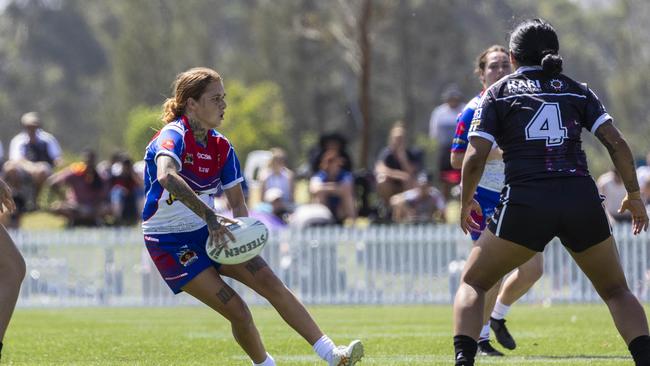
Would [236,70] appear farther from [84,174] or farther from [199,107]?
[199,107]

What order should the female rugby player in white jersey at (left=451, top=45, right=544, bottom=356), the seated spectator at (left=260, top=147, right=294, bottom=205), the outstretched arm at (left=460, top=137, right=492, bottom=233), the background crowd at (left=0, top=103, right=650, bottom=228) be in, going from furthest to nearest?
the seated spectator at (left=260, top=147, right=294, bottom=205) < the background crowd at (left=0, top=103, right=650, bottom=228) < the female rugby player in white jersey at (left=451, top=45, right=544, bottom=356) < the outstretched arm at (left=460, top=137, right=492, bottom=233)

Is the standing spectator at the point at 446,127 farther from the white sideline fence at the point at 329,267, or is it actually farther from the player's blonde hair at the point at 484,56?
the player's blonde hair at the point at 484,56

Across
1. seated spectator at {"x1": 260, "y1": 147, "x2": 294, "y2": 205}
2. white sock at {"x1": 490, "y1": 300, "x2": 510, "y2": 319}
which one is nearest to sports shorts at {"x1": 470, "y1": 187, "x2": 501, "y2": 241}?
white sock at {"x1": 490, "y1": 300, "x2": 510, "y2": 319}

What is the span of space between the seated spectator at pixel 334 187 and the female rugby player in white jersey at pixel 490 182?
10458 mm

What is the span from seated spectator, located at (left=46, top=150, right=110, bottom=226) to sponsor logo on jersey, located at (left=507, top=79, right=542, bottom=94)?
17.0 metres

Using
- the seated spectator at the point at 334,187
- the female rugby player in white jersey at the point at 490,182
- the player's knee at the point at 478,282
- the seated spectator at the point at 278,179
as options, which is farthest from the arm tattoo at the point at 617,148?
the seated spectator at the point at 278,179

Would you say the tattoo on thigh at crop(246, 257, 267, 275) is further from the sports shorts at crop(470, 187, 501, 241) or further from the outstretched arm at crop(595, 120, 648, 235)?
Result: the sports shorts at crop(470, 187, 501, 241)

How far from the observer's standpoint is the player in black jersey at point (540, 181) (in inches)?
293

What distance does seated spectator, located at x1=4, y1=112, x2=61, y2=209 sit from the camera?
22.5 m

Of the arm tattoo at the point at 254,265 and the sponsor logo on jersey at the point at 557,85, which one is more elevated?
the sponsor logo on jersey at the point at 557,85

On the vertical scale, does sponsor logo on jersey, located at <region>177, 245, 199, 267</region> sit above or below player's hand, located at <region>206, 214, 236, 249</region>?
below

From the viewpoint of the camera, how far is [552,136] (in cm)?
747

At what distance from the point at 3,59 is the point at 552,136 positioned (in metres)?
87.8

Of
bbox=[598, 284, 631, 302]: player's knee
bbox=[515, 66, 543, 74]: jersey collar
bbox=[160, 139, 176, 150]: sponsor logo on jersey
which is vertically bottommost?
bbox=[598, 284, 631, 302]: player's knee
